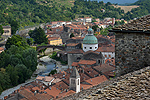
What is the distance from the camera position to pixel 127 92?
6227 millimetres

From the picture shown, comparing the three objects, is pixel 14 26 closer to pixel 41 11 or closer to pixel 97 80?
pixel 41 11

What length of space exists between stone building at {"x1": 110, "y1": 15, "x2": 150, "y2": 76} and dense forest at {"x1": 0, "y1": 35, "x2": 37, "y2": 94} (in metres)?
26.4

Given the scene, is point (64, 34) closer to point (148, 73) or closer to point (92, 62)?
point (92, 62)

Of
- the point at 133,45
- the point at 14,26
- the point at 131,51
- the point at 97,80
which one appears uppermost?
the point at 133,45

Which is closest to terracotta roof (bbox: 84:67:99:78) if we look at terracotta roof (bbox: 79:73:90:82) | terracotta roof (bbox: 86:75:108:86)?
terracotta roof (bbox: 79:73:90:82)

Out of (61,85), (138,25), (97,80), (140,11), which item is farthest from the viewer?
(140,11)

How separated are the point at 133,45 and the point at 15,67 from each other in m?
33.4

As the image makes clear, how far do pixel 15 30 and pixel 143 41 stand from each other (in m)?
69.9

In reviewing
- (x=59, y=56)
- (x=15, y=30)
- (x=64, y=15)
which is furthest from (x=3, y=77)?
(x=64, y=15)

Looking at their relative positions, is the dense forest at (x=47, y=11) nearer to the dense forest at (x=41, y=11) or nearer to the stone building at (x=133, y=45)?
the dense forest at (x=41, y=11)

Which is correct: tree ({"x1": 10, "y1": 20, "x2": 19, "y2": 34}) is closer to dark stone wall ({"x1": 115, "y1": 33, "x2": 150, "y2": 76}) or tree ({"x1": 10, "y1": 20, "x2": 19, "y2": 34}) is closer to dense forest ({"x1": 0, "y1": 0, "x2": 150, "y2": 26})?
dense forest ({"x1": 0, "y1": 0, "x2": 150, "y2": 26})

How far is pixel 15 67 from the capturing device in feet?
132

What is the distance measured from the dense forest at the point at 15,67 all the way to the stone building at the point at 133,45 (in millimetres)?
26431

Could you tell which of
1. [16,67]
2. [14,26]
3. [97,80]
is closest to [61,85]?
[97,80]
